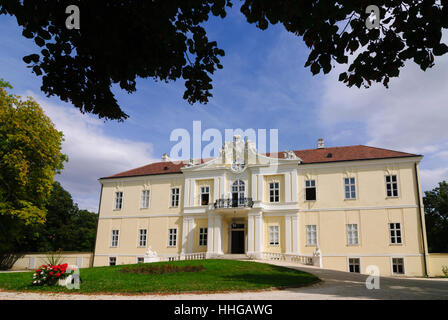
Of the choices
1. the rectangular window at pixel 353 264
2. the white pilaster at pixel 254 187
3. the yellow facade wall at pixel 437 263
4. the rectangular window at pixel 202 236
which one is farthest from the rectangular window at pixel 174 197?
the yellow facade wall at pixel 437 263

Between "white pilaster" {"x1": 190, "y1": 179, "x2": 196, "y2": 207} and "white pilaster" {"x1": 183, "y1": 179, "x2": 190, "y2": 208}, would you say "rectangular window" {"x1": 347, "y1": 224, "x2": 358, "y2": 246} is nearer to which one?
"white pilaster" {"x1": 190, "y1": 179, "x2": 196, "y2": 207}

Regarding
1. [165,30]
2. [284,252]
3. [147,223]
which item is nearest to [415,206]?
[284,252]

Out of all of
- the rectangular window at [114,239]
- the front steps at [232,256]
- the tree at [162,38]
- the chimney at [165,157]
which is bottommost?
the front steps at [232,256]

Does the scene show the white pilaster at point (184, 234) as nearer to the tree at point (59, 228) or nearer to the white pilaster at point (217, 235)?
the white pilaster at point (217, 235)

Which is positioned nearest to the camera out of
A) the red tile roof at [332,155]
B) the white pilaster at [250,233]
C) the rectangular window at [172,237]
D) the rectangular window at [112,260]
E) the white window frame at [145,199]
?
the red tile roof at [332,155]

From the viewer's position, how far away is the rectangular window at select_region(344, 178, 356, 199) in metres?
26.8

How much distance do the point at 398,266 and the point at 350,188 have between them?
20.2ft

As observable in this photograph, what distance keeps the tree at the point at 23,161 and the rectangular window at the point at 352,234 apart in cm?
2166

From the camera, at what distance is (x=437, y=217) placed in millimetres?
44969

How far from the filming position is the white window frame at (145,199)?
3272cm

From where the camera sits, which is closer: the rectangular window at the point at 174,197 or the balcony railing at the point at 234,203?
the balcony railing at the point at 234,203

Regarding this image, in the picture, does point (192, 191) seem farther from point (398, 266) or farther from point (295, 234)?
point (398, 266)

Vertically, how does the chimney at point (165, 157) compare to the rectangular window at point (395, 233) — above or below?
above

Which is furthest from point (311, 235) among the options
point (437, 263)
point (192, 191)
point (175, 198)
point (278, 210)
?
point (175, 198)
